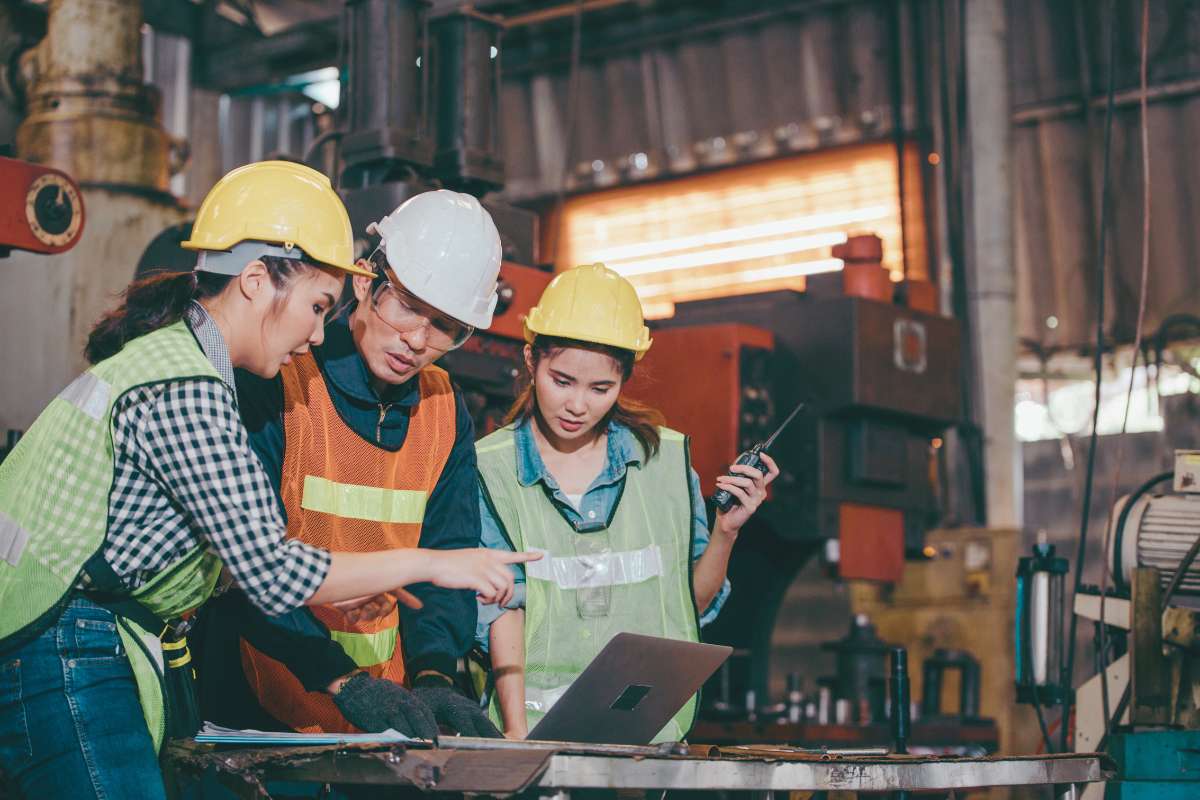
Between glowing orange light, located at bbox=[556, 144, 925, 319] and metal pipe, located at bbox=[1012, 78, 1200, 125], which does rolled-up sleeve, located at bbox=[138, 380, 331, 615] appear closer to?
glowing orange light, located at bbox=[556, 144, 925, 319]

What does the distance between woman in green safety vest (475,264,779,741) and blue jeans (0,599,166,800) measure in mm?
795

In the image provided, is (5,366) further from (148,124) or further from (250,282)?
(250,282)

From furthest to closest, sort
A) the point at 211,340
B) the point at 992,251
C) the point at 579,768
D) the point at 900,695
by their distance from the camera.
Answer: the point at 992,251, the point at 900,695, the point at 211,340, the point at 579,768

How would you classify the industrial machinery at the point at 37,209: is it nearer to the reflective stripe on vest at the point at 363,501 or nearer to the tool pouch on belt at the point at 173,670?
the reflective stripe on vest at the point at 363,501

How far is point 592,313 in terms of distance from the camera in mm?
2764

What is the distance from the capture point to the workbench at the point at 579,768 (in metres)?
1.69

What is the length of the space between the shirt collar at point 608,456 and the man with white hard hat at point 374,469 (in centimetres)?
14

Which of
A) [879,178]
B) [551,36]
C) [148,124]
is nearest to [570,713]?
[148,124]

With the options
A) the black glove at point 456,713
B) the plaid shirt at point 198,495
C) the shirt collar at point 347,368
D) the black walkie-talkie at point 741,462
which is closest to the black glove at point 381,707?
the black glove at point 456,713

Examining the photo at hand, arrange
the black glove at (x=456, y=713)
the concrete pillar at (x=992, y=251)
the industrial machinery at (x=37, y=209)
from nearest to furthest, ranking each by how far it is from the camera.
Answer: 1. the black glove at (x=456, y=713)
2. the industrial machinery at (x=37, y=209)
3. the concrete pillar at (x=992, y=251)

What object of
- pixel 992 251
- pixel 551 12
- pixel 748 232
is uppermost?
pixel 551 12

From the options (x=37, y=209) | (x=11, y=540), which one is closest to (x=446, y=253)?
(x=11, y=540)

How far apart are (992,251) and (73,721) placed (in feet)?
15.6

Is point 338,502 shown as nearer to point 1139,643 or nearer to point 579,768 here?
point 579,768
